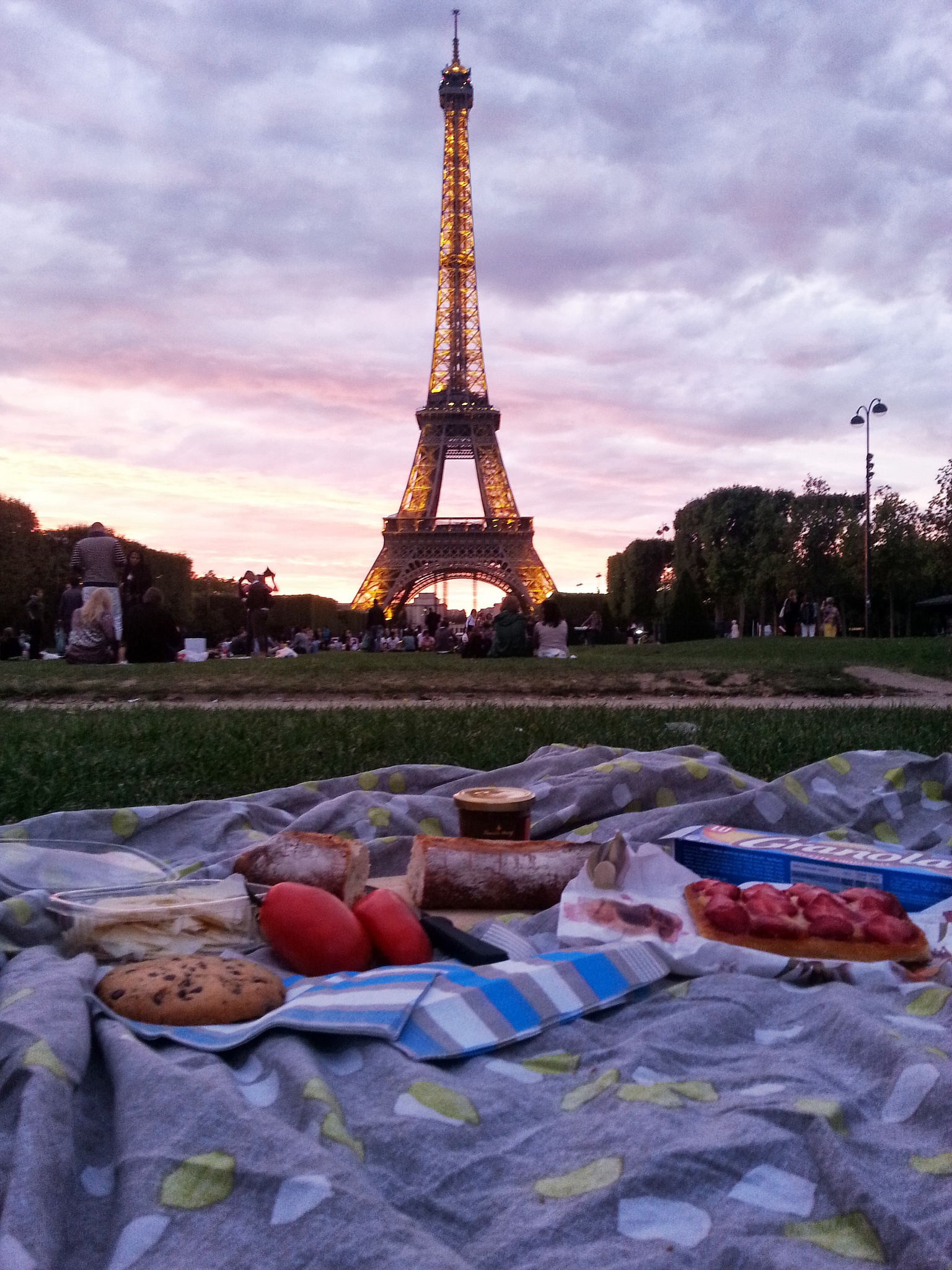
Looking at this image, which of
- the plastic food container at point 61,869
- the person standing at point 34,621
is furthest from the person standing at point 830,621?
the plastic food container at point 61,869

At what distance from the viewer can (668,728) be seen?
571cm

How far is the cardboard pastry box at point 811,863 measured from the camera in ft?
8.41

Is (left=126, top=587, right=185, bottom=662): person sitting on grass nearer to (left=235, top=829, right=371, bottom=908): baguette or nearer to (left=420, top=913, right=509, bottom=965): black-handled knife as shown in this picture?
(left=235, top=829, right=371, bottom=908): baguette

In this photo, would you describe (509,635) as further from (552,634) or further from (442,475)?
(442,475)

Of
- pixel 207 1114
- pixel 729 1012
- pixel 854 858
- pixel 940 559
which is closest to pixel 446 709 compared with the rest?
pixel 854 858

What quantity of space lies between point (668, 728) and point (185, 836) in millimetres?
3181

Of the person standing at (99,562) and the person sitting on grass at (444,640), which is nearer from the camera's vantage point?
the person standing at (99,562)

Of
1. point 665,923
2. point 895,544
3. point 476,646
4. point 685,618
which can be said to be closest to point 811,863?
point 665,923

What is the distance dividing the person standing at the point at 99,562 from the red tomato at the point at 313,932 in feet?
38.6

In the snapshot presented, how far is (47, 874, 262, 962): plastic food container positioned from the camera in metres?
2.17

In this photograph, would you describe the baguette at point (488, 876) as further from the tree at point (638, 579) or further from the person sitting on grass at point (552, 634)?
the tree at point (638, 579)

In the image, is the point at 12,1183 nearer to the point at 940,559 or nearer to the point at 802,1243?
the point at 802,1243

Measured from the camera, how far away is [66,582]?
34.3 metres

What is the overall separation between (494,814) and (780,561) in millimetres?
45640
